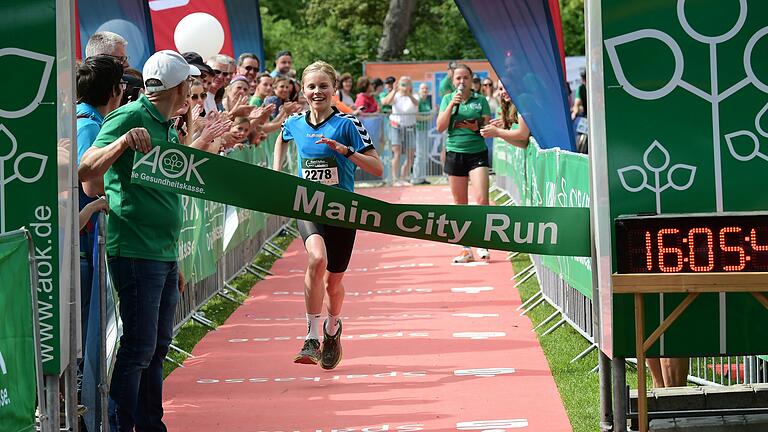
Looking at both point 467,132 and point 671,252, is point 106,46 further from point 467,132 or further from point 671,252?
point 467,132

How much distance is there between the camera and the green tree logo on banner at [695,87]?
21.0 ft

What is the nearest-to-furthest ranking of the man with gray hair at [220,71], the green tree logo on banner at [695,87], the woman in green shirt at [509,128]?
1. the green tree logo on banner at [695,87]
2. the man with gray hair at [220,71]
3. the woman in green shirt at [509,128]

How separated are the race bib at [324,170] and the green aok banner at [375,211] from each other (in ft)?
9.96

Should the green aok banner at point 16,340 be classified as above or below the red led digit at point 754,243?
below

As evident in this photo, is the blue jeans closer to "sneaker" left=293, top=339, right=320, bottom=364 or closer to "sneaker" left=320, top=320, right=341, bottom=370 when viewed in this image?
"sneaker" left=293, top=339, right=320, bottom=364

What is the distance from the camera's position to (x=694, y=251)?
6.18m

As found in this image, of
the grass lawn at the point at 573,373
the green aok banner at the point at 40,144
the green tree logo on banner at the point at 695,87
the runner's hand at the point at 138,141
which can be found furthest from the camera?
the grass lawn at the point at 573,373

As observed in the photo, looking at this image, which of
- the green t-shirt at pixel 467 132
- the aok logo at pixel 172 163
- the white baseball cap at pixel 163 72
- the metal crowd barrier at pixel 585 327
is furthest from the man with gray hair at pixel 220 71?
the aok logo at pixel 172 163

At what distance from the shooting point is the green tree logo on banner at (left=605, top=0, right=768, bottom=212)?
641 cm

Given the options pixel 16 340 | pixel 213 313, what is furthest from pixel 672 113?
pixel 213 313

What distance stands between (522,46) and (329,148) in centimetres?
265

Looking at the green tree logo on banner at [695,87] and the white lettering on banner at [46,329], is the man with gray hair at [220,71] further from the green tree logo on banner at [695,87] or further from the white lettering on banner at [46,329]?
→ the green tree logo on banner at [695,87]

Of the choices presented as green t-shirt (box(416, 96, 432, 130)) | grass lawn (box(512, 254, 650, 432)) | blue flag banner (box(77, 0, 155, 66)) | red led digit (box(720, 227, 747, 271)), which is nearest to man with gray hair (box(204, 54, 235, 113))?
blue flag banner (box(77, 0, 155, 66))

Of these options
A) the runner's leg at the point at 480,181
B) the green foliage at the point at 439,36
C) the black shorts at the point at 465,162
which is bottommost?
the runner's leg at the point at 480,181
